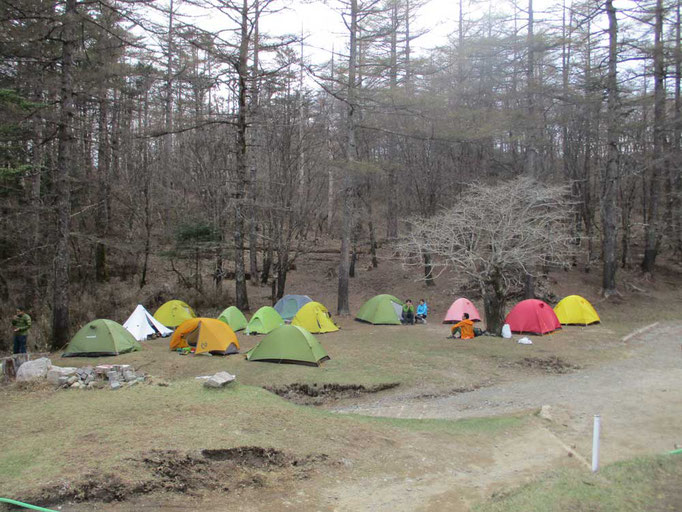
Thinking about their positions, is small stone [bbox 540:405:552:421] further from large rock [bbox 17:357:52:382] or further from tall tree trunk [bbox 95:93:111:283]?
tall tree trunk [bbox 95:93:111:283]

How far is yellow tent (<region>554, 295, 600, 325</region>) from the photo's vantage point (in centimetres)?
1634

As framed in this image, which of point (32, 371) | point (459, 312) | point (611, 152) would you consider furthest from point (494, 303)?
point (32, 371)

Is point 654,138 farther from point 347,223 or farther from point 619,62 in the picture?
point 347,223

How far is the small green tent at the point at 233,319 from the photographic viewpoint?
51.1ft

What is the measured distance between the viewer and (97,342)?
12.1 meters

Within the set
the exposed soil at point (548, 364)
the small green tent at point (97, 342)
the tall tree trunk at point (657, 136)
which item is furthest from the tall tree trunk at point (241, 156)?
the tall tree trunk at point (657, 136)

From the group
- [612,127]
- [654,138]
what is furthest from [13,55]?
[654,138]

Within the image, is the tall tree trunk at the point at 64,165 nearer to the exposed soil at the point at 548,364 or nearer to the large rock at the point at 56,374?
the large rock at the point at 56,374

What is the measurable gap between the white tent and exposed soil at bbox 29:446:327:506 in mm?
9881

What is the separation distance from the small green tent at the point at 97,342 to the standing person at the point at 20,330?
102 cm

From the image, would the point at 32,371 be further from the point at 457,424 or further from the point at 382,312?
the point at 382,312

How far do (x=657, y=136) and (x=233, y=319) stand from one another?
20.0 m

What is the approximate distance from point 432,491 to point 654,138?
74.3 feet

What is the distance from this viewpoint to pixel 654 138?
21875 mm
